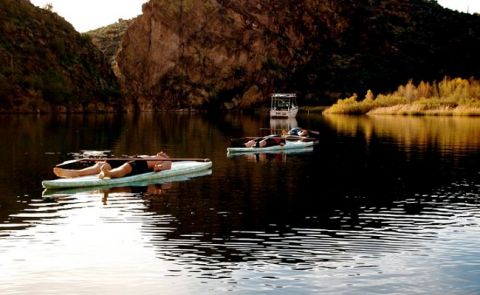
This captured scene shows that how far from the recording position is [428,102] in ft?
518

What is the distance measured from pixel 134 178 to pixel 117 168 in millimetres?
1077

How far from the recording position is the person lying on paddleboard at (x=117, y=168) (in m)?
39.5

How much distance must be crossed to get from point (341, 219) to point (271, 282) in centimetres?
997

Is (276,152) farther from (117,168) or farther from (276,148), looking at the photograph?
(117,168)

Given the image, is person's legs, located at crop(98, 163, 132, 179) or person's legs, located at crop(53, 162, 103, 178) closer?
person's legs, located at crop(98, 163, 132, 179)

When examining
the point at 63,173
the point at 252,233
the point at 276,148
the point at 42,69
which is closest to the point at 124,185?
the point at 63,173

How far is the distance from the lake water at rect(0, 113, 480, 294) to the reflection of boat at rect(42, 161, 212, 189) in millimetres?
1076

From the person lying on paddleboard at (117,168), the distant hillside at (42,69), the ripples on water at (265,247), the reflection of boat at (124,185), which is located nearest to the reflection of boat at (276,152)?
the reflection of boat at (124,185)

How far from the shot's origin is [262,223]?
91.4ft

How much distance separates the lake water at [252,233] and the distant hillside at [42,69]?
11852cm

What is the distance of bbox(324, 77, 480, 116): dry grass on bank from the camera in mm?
152000

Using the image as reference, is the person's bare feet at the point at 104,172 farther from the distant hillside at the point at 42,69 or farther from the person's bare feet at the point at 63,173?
the distant hillside at the point at 42,69

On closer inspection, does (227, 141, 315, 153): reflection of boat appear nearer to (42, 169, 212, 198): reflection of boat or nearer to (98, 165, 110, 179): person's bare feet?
(42, 169, 212, 198): reflection of boat

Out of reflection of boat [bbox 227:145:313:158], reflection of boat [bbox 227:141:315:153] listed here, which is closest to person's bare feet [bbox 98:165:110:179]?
reflection of boat [bbox 227:145:313:158]
